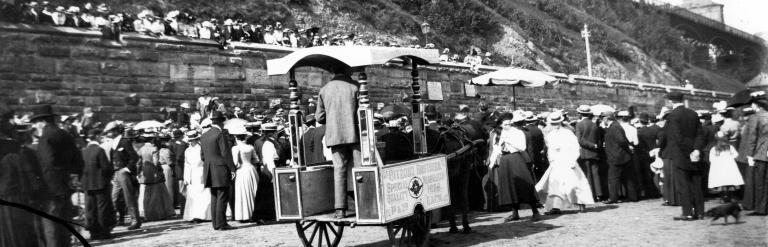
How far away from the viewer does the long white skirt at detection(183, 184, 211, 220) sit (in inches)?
463

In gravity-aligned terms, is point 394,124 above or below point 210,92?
below

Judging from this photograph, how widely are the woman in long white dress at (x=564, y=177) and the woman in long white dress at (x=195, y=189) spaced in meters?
5.70

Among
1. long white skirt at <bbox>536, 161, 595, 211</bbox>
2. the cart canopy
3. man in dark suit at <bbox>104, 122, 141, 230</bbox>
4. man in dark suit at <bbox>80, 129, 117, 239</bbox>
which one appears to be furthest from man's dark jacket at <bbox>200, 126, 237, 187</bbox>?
long white skirt at <bbox>536, 161, 595, 211</bbox>

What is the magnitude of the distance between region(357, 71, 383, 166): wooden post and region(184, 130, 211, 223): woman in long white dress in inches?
235

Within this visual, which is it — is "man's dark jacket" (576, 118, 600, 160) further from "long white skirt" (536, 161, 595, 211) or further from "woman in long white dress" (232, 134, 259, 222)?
"woman in long white dress" (232, 134, 259, 222)

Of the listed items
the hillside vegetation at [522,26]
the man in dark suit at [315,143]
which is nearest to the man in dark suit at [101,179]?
the man in dark suit at [315,143]

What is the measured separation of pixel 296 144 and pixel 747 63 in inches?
738

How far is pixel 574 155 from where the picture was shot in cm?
1066

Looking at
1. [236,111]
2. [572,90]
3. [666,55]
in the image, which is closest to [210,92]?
[236,111]

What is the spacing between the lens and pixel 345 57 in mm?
6543

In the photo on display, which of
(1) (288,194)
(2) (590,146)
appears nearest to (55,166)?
(1) (288,194)

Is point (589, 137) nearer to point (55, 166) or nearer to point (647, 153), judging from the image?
point (647, 153)

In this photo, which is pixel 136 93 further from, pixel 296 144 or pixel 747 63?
pixel 747 63

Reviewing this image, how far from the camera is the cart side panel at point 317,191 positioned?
23.0 ft
